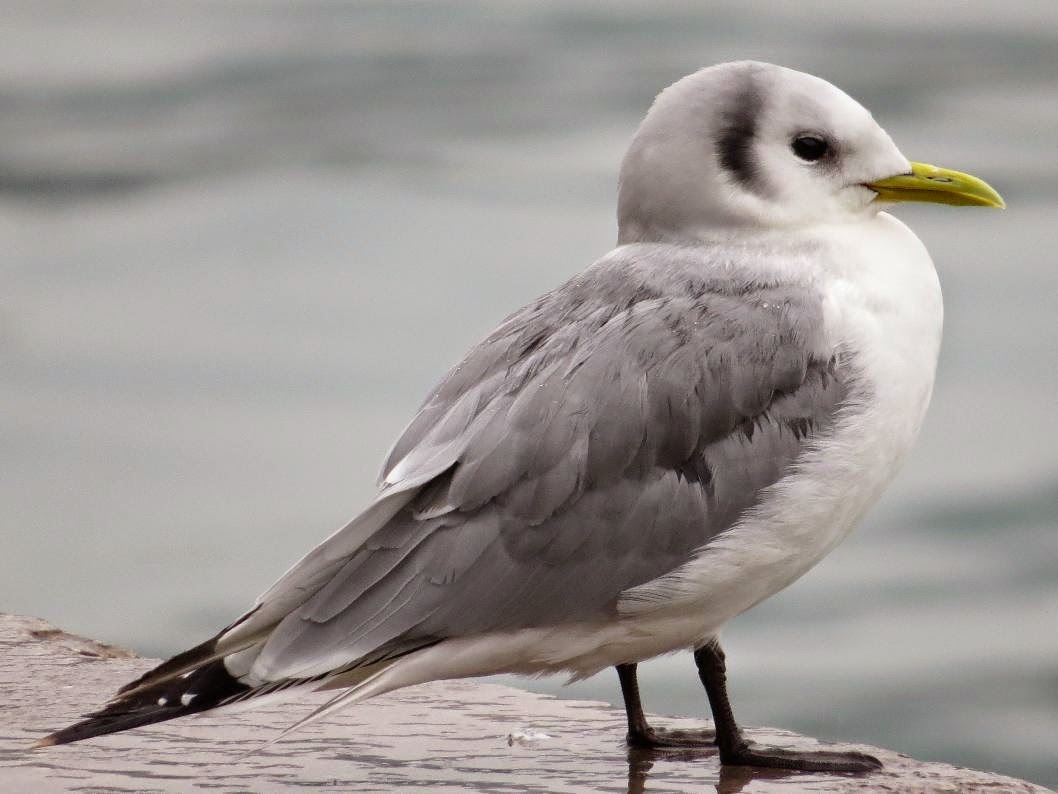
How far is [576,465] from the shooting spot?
5402 millimetres

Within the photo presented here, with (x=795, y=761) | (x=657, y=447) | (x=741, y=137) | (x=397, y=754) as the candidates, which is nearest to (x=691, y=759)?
(x=795, y=761)

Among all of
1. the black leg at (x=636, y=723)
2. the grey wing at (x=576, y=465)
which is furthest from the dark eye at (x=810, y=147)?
the black leg at (x=636, y=723)

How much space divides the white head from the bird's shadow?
1.31 meters

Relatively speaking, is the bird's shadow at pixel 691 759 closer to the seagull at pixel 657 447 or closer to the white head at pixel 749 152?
the seagull at pixel 657 447

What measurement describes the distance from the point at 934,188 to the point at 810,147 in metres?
0.39

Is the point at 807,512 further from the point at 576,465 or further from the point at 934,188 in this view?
the point at 934,188

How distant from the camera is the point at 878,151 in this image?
5906 mm

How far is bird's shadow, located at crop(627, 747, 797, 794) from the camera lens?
554cm

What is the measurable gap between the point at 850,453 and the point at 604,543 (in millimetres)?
637

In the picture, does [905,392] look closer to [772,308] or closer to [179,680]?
[772,308]

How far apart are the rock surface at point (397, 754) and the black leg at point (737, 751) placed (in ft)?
0.16

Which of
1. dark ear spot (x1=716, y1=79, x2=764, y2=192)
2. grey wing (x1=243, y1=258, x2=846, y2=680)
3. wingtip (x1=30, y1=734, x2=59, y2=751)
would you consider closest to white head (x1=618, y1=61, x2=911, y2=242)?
dark ear spot (x1=716, y1=79, x2=764, y2=192)

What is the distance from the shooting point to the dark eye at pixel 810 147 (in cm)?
584

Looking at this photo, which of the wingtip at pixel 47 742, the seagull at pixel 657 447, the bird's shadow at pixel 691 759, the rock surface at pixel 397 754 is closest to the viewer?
the wingtip at pixel 47 742
